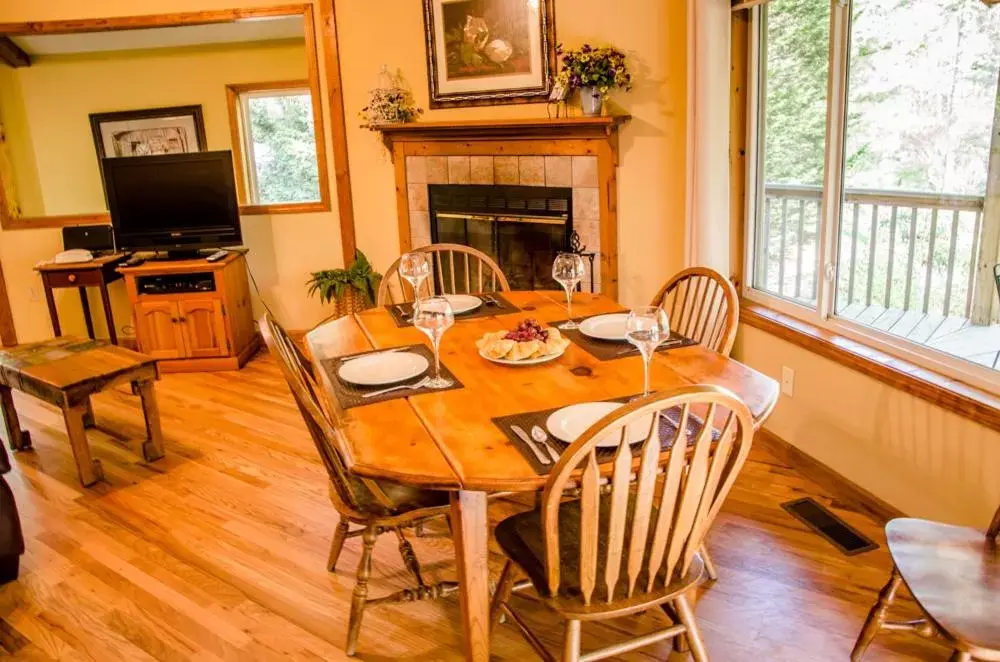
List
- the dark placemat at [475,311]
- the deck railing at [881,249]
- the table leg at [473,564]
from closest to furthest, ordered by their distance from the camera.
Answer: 1. the table leg at [473,564]
2. the dark placemat at [475,311]
3. the deck railing at [881,249]

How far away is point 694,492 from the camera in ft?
4.95

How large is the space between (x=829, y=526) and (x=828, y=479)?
0.30m

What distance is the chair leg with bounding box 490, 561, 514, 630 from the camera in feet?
6.15

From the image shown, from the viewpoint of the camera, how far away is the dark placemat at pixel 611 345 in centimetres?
213

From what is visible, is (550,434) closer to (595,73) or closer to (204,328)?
(595,73)

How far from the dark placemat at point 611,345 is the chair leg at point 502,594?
632 mm

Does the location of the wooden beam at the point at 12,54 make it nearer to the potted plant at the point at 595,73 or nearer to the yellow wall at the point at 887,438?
the potted plant at the point at 595,73

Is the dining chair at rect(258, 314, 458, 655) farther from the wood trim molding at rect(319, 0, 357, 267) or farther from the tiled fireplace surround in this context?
the wood trim molding at rect(319, 0, 357, 267)

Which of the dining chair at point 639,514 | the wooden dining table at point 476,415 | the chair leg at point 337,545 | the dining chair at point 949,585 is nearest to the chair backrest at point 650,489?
the dining chair at point 639,514

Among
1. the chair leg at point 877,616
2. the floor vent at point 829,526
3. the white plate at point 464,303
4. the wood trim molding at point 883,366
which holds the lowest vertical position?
the floor vent at point 829,526

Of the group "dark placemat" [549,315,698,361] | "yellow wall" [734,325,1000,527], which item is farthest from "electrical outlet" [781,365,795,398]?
"dark placemat" [549,315,698,361]

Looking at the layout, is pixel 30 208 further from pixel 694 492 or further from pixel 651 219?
pixel 694 492

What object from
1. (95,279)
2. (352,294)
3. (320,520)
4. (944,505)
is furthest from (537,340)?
(95,279)

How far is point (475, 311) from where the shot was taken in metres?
2.64
